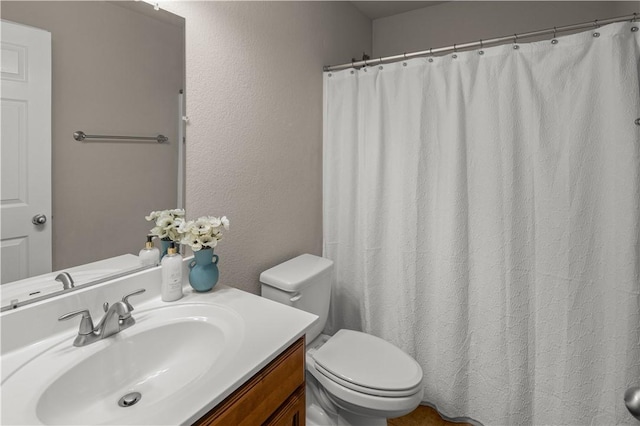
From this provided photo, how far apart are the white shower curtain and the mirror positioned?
105cm

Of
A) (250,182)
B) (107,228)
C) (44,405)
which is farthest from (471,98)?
(44,405)

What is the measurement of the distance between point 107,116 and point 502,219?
1640 mm

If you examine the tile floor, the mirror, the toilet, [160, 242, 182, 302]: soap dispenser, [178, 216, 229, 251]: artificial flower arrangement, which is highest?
the mirror

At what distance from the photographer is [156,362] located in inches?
38.8

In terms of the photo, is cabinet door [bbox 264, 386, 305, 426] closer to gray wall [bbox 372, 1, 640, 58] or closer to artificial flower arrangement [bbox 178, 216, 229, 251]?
artificial flower arrangement [bbox 178, 216, 229, 251]

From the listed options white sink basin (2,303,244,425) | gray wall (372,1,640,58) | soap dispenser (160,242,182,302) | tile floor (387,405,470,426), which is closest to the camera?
white sink basin (2,303,244,425)

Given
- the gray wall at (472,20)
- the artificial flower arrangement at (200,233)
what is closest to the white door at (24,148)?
the artificial flower arrangement at (200,233)

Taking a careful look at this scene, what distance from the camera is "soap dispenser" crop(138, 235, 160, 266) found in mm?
1178

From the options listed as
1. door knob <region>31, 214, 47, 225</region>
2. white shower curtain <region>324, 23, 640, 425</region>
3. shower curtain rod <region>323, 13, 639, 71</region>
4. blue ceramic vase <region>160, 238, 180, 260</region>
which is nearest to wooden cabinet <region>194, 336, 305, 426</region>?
blue ceramic vase <region>160, 238, 180, 260</region>

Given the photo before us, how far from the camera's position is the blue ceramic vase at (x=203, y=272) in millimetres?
1209

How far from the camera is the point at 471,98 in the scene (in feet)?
5.30

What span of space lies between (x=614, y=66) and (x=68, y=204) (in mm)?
1988

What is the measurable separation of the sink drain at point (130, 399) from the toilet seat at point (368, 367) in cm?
75

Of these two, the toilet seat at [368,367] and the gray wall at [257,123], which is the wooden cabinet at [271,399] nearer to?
the toilet seat at [368,367]
